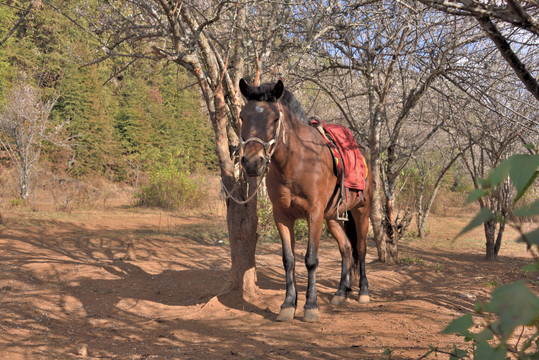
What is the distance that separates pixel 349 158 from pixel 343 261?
128 cm

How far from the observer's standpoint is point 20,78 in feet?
69.9

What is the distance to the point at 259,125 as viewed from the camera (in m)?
3.70

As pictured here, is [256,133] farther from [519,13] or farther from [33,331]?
[33,331]

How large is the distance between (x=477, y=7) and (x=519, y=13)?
Answer: 12.3 inches

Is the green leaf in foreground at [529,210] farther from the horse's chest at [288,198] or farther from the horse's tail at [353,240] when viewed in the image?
the horse's tail at [353,240]

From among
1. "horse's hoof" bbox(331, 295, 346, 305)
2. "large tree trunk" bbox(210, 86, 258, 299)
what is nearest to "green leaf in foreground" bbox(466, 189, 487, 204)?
"large tree trunk" bbox(210, 86, 258, 299)

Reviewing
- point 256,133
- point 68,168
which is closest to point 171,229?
point 256,133

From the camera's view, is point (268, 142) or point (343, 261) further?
point (343, 261)

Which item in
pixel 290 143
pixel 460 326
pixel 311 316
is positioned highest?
pixel 290 143

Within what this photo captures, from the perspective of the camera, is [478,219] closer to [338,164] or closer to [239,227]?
[338,164]

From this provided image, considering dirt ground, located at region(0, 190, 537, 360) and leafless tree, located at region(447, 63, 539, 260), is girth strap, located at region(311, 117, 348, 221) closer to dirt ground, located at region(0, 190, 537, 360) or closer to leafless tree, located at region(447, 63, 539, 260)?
dirt ground, located at region(0, 190, 537, 360)

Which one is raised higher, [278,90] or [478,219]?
[278,90]

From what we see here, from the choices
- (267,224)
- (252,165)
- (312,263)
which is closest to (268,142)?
(252,165)

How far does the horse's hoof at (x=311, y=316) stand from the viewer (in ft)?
13.7
